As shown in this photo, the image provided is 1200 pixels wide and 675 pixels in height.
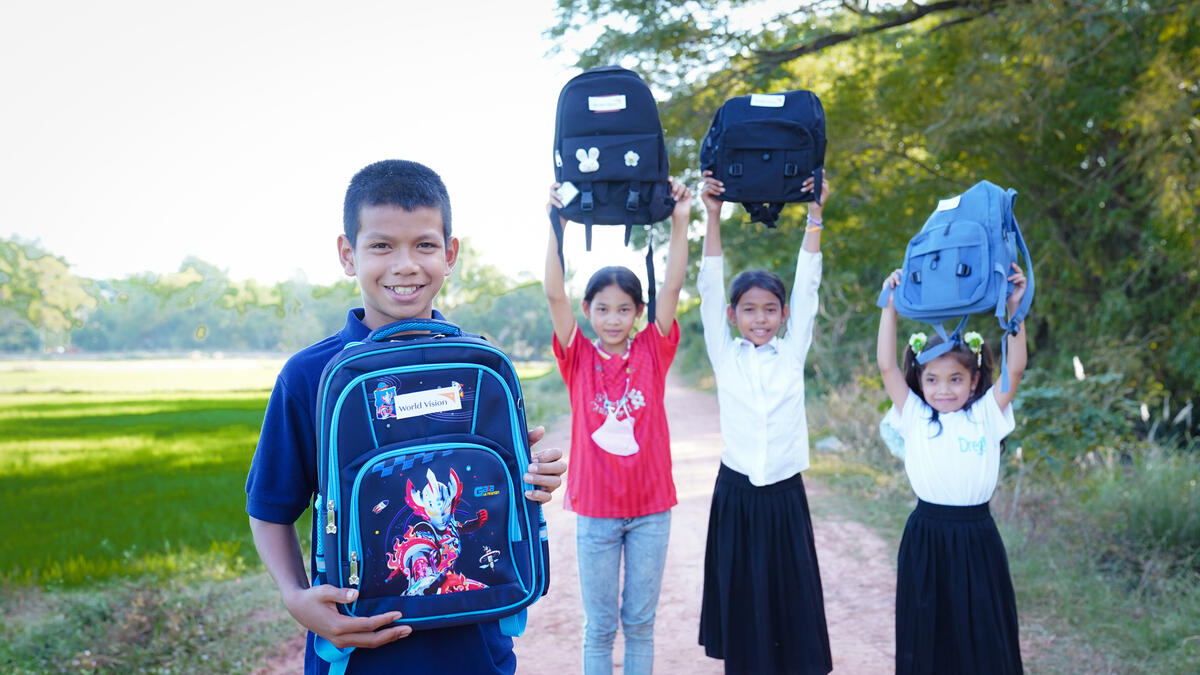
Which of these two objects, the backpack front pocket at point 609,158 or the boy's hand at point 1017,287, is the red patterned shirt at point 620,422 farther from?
the boy's hand at point 1017,287

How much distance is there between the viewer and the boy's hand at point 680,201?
3268 millimetres

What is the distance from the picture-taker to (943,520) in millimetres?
3133

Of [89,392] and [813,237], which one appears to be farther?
[89,392]

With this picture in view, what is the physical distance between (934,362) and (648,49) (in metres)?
5.65

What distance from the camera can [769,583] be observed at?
10.9ft

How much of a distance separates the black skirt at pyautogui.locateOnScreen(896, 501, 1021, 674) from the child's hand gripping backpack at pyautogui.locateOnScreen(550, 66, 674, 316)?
4.82 ft

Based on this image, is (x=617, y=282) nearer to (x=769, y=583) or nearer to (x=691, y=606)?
(x=769, y=583)

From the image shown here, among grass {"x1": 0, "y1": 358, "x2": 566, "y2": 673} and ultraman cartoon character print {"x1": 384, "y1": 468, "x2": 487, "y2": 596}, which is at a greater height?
ultraman cartoon character print {"x1": 384, "y1": 468, "x2": 487, "y2": 596}

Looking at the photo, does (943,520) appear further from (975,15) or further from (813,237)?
(975,15)

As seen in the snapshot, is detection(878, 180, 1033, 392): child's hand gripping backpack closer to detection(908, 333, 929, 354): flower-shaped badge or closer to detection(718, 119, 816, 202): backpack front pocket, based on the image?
detection(908, 333, 929, 354): flower-shaped badge

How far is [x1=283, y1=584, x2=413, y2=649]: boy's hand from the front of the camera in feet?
5.13

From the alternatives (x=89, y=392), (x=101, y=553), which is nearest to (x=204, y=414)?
(x=89, y=392)

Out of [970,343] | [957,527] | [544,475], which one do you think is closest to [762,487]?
[957,527]

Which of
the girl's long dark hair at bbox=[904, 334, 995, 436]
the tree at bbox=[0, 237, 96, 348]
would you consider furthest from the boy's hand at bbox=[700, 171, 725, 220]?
the tree at bbox=[0, 237, 96, 348]
